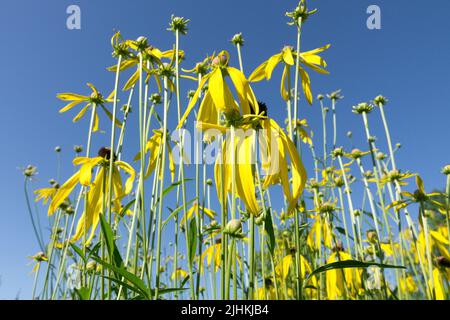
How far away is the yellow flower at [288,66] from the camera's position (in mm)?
1029

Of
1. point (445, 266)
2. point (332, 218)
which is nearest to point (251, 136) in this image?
point (332, 218)

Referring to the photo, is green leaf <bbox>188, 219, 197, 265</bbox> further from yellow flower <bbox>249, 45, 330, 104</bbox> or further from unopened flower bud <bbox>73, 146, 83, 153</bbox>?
unopened flower bud <bbox>73, 146, 83, 153</bbox>

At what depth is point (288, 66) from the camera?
1.10 meters

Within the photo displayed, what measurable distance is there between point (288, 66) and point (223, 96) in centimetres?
38

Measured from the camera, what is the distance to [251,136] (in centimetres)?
78

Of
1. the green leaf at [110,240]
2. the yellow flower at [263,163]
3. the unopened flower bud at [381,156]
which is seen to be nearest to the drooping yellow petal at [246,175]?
the yellow flower at [263,163]

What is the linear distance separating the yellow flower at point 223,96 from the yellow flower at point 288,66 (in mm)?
120

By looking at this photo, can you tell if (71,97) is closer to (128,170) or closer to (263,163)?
(128,170)

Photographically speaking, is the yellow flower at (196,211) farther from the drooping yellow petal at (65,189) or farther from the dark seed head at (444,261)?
the dark seed head at (444,261)

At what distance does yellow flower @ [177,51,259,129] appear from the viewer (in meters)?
0.80

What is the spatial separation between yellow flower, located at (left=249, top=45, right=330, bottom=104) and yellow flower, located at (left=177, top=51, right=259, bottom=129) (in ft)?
0.39
